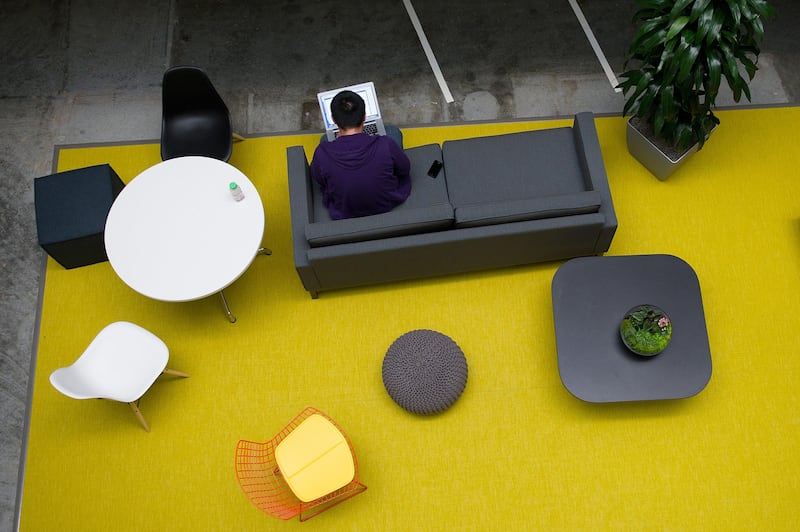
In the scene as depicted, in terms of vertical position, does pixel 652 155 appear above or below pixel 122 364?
above

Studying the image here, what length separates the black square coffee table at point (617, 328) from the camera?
3.41 metres

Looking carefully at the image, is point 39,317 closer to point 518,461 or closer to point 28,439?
point 28,439

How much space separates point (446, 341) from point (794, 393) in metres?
2.00

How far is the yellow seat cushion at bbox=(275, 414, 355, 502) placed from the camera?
10.8 feet

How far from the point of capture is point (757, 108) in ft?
14.6

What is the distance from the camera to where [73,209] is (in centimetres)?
390

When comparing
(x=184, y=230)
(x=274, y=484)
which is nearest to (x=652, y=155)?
(x=184, y=230)

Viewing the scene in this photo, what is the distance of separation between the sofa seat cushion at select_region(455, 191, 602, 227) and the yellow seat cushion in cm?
132

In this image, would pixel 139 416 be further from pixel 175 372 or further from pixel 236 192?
pixel 236 192

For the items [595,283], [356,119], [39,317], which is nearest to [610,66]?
[595,283]

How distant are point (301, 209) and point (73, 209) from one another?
1.41 m

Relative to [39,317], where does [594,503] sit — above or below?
below

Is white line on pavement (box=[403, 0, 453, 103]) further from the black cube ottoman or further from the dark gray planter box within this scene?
the black cube ottoman

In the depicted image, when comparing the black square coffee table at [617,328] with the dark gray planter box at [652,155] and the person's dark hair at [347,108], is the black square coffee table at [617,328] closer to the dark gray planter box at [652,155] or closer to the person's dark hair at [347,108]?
the dark gray planter box at [652,155]
